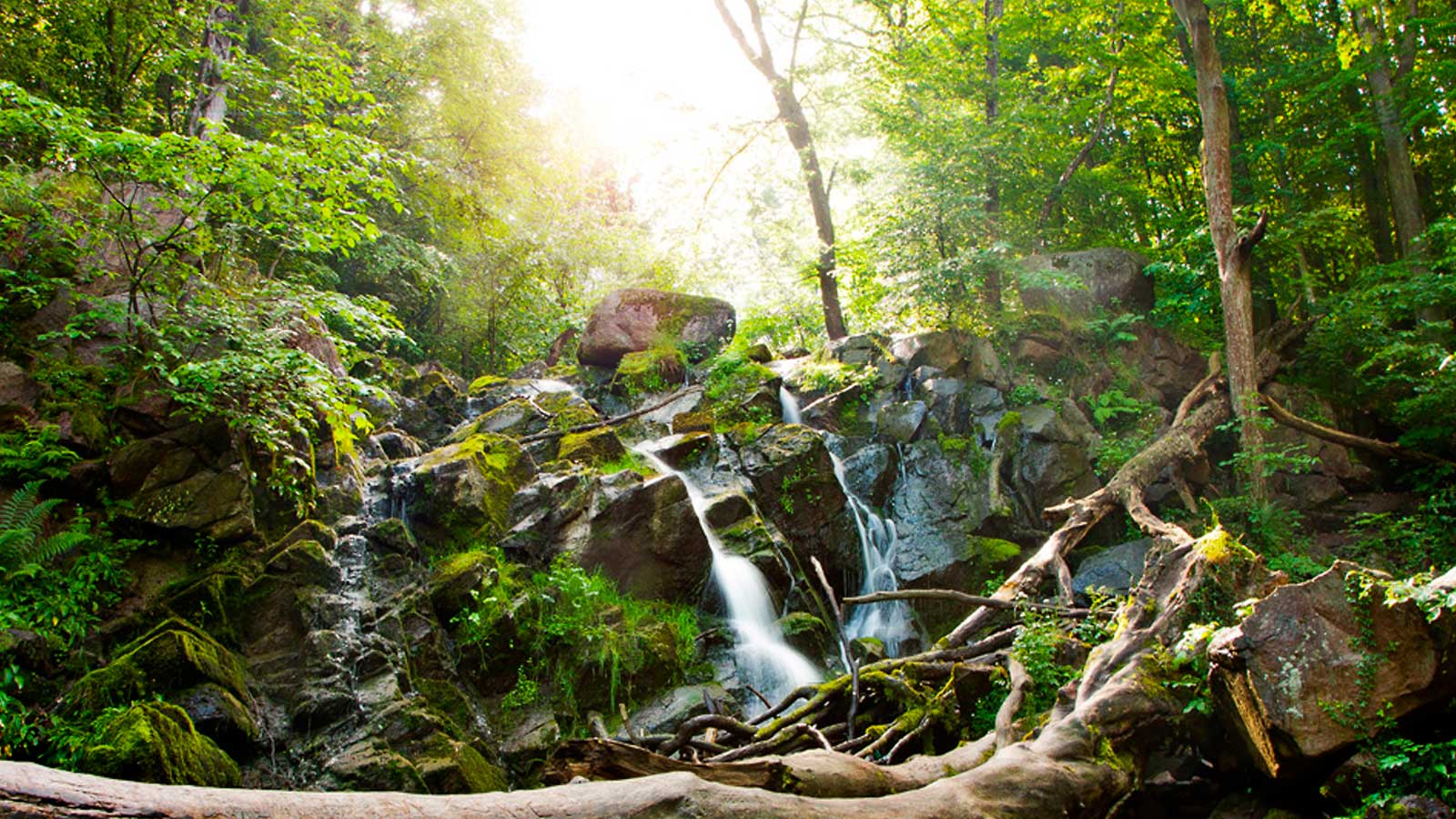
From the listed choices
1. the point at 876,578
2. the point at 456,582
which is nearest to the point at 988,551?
the point at 876,578

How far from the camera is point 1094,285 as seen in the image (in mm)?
14109

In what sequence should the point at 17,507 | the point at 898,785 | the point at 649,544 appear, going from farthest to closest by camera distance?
the point at 649,544, the point at 17,507, the point at 898,785

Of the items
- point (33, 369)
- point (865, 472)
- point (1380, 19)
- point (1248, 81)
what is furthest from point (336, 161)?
point (1380, 19)

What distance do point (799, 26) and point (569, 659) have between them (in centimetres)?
1420

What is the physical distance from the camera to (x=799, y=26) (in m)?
15.3

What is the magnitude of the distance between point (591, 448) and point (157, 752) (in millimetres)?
6155

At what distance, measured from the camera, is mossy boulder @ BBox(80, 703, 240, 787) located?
401cm

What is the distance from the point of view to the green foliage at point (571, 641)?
6891mm

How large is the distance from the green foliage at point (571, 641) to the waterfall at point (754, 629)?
0.68 meters

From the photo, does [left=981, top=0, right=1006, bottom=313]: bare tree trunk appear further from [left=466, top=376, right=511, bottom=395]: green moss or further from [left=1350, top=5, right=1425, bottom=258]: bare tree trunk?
[left=466, top=376, right=511, bottom=395]: green moss

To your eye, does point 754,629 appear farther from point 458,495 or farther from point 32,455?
point 32,455

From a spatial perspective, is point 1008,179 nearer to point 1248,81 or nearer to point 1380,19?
point 1248,81

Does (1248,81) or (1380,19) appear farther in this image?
(1248,81)

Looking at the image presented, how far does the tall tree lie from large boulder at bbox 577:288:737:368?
224cm
